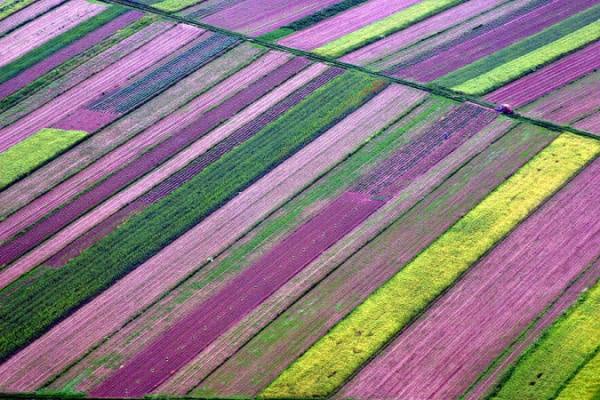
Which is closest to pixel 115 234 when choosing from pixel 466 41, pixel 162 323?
Answer: pixel 162 323

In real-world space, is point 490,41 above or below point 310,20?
below

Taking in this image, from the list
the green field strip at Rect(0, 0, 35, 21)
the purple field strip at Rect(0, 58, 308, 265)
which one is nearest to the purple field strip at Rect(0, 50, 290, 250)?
the purple field strip at Rect(0, 58, 308, 265)

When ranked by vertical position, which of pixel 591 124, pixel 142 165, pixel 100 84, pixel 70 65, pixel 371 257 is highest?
pixel 70 65

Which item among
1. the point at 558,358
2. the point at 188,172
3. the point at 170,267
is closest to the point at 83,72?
the point at 188,172

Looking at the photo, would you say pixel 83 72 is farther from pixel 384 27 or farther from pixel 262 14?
pixel 384 27

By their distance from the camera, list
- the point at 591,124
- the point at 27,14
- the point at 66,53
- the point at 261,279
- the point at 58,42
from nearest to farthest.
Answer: the point at 261,279
the point at 591,124
the point at 66,53
the point at 58,42
the point at 27,14

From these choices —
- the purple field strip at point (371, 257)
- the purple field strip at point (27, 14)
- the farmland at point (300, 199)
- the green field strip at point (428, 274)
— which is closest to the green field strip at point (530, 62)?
the farmland at point (300, 199)
